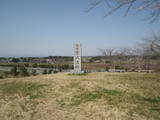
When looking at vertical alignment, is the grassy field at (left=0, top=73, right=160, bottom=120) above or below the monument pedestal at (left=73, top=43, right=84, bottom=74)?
below

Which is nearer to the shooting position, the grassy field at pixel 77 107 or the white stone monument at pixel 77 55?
the grassy field at pixel 77 107

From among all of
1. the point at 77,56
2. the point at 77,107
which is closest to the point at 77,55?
the point at 77,56

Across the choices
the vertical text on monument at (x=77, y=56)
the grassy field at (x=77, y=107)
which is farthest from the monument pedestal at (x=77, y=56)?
the grassy field at (x=77, y=107)

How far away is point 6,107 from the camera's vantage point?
3840mm

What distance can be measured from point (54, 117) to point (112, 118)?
1.46m

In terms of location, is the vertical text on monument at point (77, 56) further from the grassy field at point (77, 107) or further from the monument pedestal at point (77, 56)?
the grassy field at point (77, 107)

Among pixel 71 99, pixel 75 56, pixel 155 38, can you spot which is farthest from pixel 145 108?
pixel 75 56

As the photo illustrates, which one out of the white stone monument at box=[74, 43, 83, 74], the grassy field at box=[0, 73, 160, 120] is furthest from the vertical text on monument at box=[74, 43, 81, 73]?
the grassy field at box=[0, 73, 160, 120]

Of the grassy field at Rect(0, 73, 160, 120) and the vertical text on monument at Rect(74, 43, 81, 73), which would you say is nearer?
the grassy field at Rect(0, 73, 160, 120)

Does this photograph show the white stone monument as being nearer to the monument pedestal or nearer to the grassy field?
the monument pedestal

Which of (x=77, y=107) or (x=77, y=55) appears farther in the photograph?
(x=77, y=55)

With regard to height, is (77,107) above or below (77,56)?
below

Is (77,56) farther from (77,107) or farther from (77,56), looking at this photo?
(77,107)

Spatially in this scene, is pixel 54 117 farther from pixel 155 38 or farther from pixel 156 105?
pixel 155 38
